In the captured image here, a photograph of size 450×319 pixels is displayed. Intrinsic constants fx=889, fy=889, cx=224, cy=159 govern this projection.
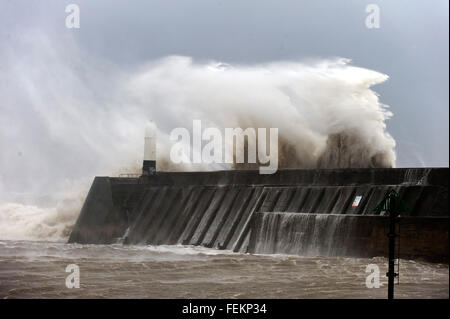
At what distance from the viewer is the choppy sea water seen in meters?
17.5

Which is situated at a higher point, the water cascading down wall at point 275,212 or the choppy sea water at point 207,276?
the water cascading down wall at point 275,212

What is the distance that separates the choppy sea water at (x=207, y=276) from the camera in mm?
17531

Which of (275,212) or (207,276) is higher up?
(275,212)

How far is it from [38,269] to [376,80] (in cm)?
2011

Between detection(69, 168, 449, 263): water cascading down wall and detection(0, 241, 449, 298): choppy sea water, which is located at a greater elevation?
detection(69, 168, 449, 263): water cascading down wall

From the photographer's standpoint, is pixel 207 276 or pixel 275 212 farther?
pixel 275 212

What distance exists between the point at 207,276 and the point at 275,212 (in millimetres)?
7118

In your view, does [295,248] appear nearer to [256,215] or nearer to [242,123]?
[256,215]

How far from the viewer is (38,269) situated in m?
22.5

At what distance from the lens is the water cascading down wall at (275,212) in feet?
76.1

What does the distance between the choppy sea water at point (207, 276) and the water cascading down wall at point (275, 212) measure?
2.27 feet

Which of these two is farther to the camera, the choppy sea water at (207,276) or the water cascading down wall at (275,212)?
the water cascading down wall at (275,212)

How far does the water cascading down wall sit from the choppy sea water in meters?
0.69

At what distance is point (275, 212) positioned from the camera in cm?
2755
